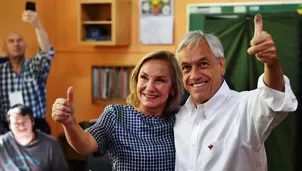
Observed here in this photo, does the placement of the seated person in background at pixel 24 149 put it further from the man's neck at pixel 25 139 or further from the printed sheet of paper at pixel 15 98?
the printed sheet of paper at pixel 15 98

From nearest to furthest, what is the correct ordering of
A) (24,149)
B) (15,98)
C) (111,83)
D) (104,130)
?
(104,130) → (24,149) → (15,98) → (111,83)

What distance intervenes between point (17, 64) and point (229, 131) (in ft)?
8.88

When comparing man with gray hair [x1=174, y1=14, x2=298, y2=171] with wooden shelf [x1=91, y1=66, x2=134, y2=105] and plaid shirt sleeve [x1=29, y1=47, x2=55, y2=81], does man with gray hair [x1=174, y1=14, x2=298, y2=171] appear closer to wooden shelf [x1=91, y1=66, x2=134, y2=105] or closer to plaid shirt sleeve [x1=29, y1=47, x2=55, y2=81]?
plaid shirt sleeve [x1=29, y1=47, x2=55, y2=81]

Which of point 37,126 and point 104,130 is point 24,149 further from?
point 104,130

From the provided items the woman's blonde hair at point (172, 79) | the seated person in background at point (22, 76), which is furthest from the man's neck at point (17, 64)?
the woman's blonde hair at point (172, 79)

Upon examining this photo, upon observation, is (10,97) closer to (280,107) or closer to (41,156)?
(41,156)

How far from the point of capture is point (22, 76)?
3.80m

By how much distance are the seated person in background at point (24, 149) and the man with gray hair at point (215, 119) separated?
6.30 ft

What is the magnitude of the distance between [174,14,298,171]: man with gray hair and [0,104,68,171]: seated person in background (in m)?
1.92

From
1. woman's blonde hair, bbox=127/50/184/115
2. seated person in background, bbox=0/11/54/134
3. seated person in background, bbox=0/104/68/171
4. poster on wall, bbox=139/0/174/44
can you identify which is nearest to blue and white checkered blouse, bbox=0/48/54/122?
seated person in background, bbox=0/11/54/134

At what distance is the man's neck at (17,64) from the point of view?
382cm

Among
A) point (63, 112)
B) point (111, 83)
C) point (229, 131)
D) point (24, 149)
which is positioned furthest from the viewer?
point (111, 83)

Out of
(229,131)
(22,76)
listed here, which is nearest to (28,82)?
(22,76)

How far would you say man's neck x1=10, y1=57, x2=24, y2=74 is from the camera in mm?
3819
